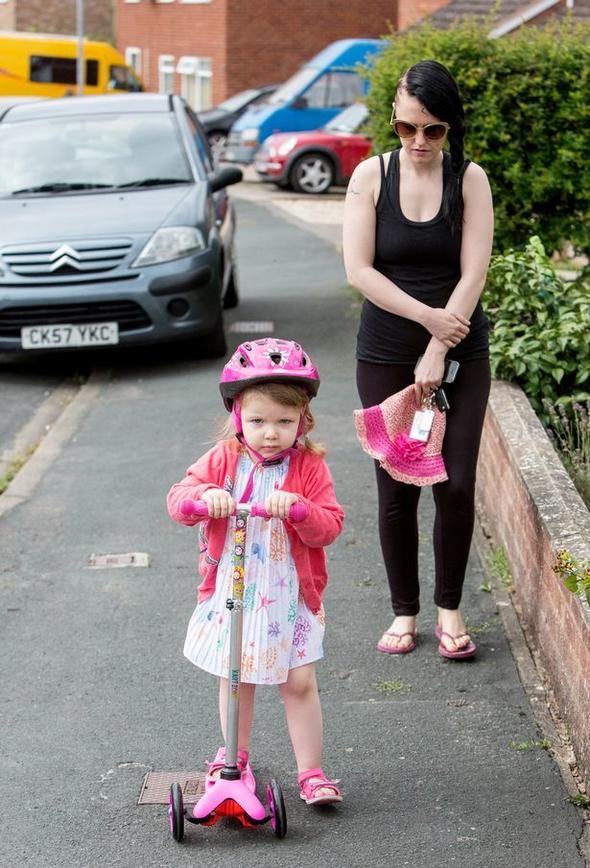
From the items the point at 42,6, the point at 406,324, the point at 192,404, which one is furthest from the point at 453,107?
the point at 42,6

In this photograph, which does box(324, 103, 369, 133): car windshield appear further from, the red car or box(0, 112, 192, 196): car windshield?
box(0, 112, 192, 196): car windshield

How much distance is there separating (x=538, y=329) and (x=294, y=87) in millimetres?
22188

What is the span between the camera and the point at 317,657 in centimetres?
406

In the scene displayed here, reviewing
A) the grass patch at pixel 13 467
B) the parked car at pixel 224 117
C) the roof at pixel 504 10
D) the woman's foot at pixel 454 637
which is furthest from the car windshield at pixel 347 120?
the woman's foot at pixel 454 637

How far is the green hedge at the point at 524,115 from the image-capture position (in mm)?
10266

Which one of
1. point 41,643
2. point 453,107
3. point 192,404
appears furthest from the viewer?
point 192,404

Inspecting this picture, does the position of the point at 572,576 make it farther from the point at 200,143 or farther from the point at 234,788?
the point at 200,143

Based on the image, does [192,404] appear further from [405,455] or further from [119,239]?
[405,455]

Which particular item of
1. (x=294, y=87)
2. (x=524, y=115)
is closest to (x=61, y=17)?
(x=294, y=87)

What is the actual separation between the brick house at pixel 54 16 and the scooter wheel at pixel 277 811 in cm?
5431

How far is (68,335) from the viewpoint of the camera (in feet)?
33.4

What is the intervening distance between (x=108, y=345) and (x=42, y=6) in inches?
1926

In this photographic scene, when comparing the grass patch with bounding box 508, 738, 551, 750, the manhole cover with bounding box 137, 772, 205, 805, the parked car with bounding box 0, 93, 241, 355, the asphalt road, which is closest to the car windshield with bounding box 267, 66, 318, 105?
the parked car with bounding box 0, 93, 241, 355

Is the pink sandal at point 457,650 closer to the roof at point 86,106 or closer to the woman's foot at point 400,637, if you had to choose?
the woman's foot at point 400,637
